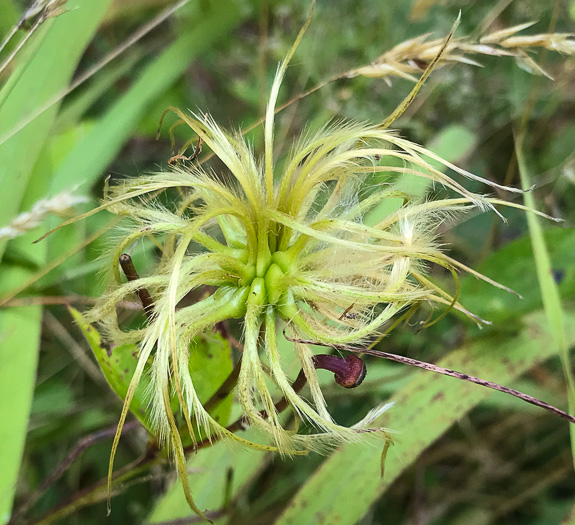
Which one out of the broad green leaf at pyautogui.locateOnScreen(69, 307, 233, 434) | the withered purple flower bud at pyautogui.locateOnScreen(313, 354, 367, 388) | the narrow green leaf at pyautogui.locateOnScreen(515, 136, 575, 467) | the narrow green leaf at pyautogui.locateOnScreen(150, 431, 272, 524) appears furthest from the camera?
the narrow green leaf at pyautogui.locateOnScreen(150, 431, 272, 524)

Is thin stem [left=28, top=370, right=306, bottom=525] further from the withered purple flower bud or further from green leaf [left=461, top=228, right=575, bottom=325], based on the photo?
green leaf [left=461, top=228, right=575, bottom=325]

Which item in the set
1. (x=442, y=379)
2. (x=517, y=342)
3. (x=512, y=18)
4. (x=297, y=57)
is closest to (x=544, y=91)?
(x=512, y=18)

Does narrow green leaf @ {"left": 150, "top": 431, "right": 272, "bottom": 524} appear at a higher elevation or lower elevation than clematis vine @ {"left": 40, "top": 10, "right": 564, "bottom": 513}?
lower

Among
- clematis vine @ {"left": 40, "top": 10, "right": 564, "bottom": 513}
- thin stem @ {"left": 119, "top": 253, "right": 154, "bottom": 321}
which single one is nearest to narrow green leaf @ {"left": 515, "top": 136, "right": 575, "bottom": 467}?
clematis vine @ {"left": 40, "top": 10, "right": 564, "bottom": 513}

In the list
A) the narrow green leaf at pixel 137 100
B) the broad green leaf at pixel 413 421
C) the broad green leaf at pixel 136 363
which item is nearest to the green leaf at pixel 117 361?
the broad green leaf at pixel 136 363

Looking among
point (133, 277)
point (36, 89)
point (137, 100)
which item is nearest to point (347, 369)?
point (133, 277)

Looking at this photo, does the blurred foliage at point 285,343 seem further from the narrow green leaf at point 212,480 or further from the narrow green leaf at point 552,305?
the narrow green leaf at point 552,305

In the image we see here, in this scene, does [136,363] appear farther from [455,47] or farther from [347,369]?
[455,47]
